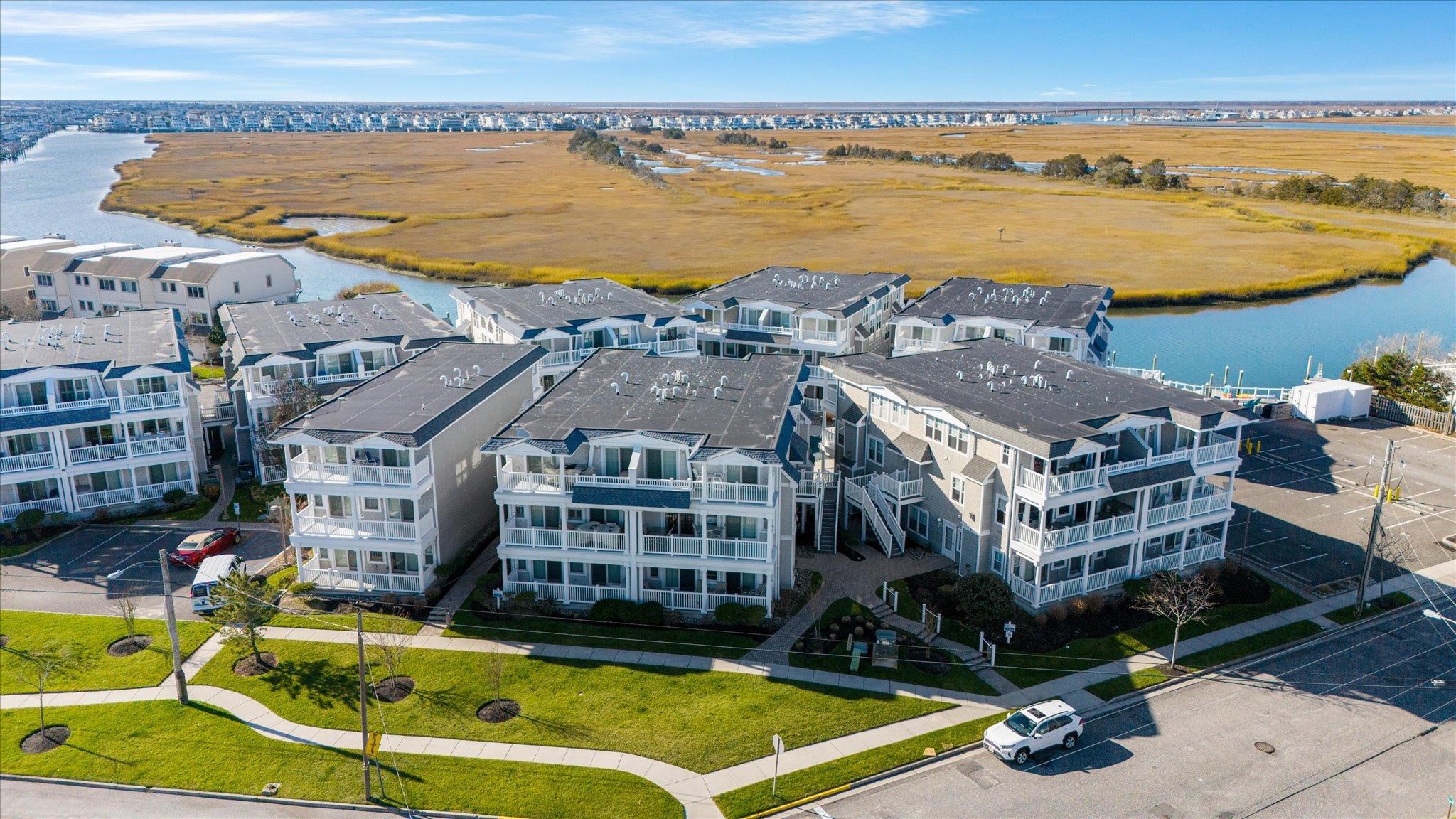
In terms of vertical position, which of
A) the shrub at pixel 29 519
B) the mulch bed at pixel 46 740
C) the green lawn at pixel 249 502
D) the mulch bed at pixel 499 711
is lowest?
the mulch bed at pixel 46 740

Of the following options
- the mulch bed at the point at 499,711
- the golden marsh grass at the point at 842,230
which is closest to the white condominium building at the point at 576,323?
the mulch bed at the point at 499,711

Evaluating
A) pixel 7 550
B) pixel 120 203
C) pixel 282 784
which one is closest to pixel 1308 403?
pixel 282 784

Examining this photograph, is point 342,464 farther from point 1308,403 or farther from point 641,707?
point 1308,403

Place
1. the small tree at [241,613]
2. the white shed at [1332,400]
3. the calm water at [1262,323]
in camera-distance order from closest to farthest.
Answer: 1. the small tree at [241,613]
2. the white shed at [1332,400]
3. the calm water at [1262,323]

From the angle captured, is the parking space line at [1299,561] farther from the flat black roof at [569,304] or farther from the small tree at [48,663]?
the small tree at [48,663]

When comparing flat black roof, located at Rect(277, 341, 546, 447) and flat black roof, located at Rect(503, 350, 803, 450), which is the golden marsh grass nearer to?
flat black roof, located at Rect(277, 341, 546, 447)

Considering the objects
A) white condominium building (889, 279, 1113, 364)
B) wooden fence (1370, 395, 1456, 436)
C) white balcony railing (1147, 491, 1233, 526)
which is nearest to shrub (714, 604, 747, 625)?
white balcony railing (1147, 491, 1233, 526)

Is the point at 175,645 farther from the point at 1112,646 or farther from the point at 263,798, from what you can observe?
the point at 1112,646
